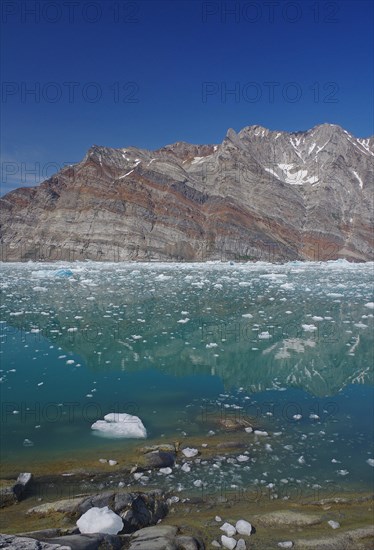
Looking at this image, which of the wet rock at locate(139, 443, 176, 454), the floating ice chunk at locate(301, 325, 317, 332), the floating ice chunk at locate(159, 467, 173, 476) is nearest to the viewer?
the floating ice chunk at locate(159, 467, 173, 476)

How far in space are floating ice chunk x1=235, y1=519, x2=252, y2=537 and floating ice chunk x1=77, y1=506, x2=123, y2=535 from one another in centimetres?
128

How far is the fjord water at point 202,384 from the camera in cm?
643

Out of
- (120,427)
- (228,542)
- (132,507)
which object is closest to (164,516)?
(132,507)

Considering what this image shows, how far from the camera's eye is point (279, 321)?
17.0m

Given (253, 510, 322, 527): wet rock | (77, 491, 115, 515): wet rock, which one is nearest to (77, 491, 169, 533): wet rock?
(77, 491, 115, 515): wet rock

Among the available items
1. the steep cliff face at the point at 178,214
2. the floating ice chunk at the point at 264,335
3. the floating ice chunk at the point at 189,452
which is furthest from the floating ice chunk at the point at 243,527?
the steep cliff face at the point at 178,214

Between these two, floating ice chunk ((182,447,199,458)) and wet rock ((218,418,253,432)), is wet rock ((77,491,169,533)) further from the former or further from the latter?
wet rock ((218,418,253,432))

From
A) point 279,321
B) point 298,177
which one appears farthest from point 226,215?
point 279,321

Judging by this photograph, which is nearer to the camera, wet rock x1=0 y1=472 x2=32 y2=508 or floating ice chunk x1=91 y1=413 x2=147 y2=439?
wet rock x1=0 y1=472 x2=32 y2=508

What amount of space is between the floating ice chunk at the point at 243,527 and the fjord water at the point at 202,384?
3.71 ft

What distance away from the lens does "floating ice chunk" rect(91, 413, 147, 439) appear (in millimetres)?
7152

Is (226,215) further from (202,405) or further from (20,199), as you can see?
(202,405)

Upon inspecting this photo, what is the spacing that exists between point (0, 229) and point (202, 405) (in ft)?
277

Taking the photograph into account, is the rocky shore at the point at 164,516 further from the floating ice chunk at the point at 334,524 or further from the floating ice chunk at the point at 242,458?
the floating ice chunk at the point at 242,458
